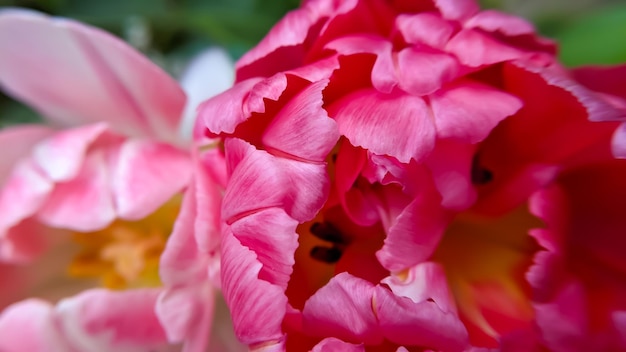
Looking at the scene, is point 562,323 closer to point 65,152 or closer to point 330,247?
point 330,247

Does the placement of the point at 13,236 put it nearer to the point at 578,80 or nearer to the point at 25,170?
the point at 25,170

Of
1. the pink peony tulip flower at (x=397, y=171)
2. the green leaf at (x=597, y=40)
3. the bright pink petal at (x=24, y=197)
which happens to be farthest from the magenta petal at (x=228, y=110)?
the green leaf at (x=597, y=40)

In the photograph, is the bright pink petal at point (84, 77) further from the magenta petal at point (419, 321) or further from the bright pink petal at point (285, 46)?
the magenta petal at point (419, 321)

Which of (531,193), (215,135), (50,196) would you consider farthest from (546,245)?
(50,196)

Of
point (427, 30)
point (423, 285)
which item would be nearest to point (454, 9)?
point (427, 30)

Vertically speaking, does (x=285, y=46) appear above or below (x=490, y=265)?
above

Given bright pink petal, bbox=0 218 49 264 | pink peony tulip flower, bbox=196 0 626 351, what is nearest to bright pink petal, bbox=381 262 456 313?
pink peony tulip flower, bbox=196 0 626 351
